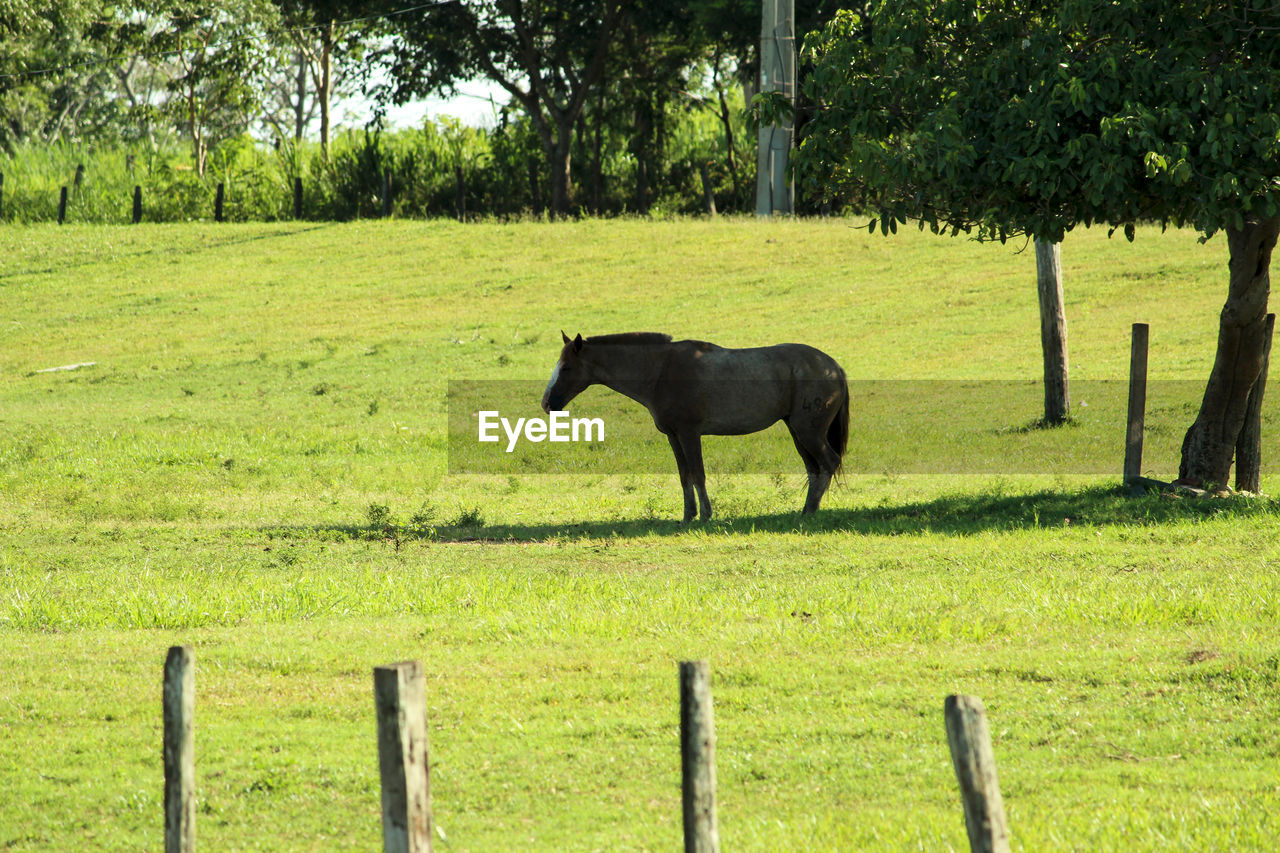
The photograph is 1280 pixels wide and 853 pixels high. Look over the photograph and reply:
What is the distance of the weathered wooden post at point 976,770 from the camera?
4453 millimetres

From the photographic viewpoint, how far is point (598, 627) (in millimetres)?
10328

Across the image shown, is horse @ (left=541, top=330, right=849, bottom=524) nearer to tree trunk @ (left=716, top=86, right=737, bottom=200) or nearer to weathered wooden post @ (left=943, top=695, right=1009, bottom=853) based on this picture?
weathered wooden post @ (left=943, top=695, right=1009, bottom=853)

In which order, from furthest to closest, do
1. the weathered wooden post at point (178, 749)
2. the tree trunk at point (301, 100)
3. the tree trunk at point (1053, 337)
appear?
the tree trunk at point (301, 100) < the tree trunk at point (1053, 337) < the weathered wooden post at point (178, 749)

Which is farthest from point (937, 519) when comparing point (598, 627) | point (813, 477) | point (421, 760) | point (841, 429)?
point (421, 760)

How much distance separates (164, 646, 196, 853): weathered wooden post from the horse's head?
34.9 feet

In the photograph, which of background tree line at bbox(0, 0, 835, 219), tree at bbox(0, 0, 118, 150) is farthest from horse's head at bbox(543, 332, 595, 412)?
tree at bbox(0, 0, 118, 150)

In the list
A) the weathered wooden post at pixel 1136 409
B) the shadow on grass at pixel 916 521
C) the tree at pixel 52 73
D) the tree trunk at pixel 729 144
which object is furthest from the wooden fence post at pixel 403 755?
the tree at pixel 52 73

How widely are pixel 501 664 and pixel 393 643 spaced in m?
1.01

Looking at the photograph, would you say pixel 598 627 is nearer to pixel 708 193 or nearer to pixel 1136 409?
pixel 1136 409

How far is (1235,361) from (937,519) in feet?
13.4

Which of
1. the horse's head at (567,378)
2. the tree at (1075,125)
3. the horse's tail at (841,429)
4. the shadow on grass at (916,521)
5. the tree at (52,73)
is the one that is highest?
the tree at (52,73)

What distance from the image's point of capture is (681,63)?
50.6 metres

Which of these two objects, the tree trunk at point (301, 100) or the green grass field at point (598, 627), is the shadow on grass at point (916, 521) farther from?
the tree trunk at point (301, 100)

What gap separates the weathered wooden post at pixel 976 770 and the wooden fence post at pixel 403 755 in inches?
70.5
